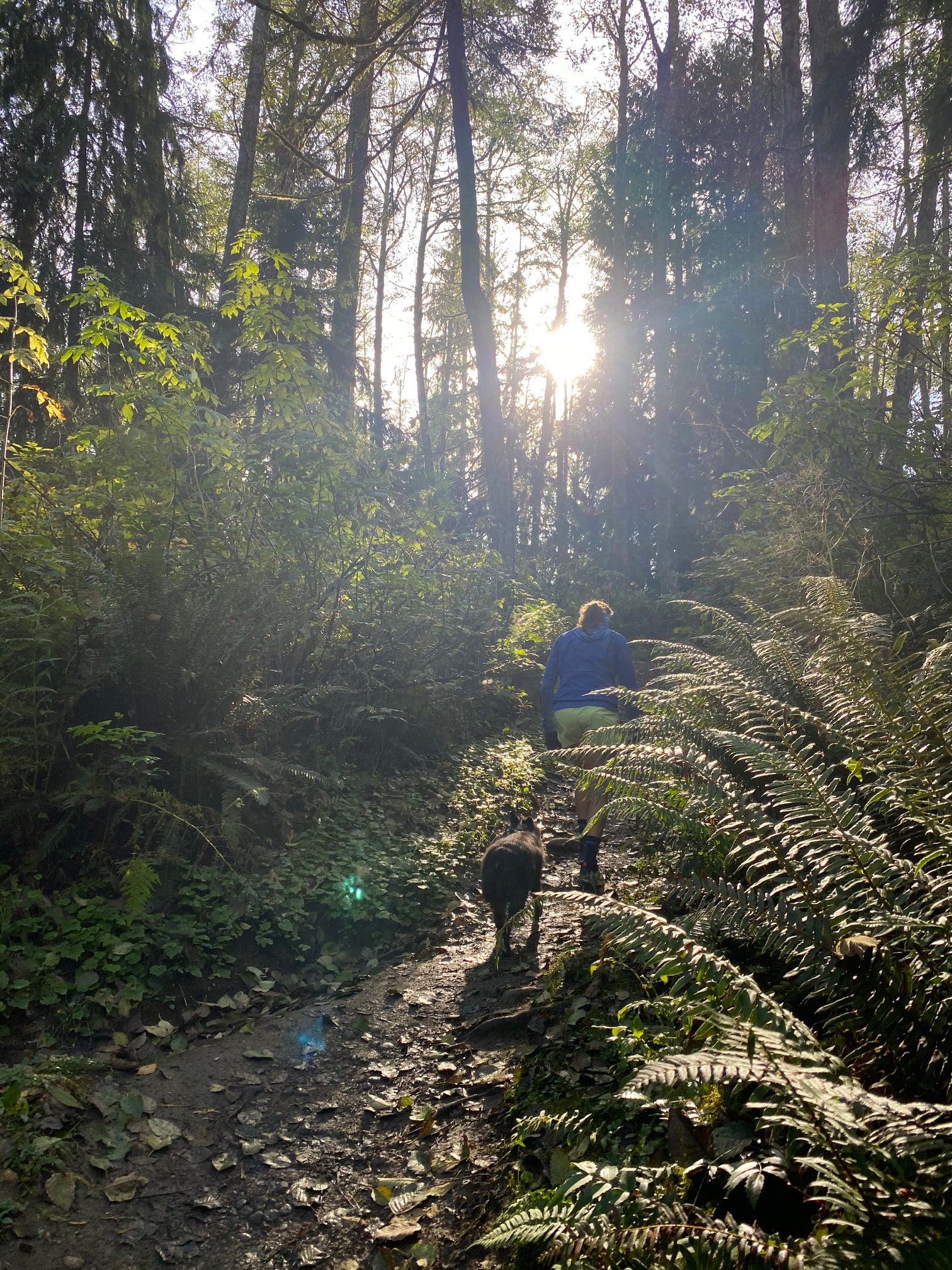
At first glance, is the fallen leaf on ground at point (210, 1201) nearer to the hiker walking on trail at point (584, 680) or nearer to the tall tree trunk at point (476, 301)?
the hiker walking on trail at point (584, 680)

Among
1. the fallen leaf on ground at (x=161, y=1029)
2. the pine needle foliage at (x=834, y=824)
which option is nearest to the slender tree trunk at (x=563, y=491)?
the pine needle foliage at (x=834, y=824)

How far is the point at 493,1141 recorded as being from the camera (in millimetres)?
3264

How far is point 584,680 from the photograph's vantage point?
7074 millimetres

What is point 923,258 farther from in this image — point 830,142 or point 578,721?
point 830,142

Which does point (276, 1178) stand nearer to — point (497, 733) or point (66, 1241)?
point (66, 1241)

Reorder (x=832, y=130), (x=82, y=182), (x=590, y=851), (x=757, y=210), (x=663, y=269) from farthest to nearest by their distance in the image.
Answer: (x=757, y=210) → (x=663, y=269) → (x=832, y=130) → (x=82, y=182) → (x=590, y=851)

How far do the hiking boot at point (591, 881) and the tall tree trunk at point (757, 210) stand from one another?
1874 cm

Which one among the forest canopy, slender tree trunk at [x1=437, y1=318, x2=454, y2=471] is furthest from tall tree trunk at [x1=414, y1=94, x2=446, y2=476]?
the forest canopy

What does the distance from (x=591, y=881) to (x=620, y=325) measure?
21917 millimetres

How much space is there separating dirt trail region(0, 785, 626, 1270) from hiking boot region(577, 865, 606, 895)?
0.94 meters

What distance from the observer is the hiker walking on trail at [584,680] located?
22.7ft

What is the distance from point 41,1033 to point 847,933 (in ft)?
12.6

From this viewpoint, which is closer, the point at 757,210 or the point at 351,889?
the point at 351,889

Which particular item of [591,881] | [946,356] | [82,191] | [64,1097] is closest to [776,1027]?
[64,1097]
